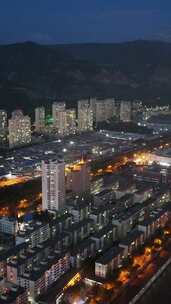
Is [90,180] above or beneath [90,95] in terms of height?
beneath

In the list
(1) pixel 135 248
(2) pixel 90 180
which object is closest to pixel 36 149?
(2) pixel 90 180

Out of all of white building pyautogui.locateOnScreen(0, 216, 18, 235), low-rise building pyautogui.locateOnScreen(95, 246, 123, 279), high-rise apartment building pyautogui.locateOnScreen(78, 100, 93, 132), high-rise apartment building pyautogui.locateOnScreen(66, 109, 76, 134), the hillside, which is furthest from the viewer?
the hillside

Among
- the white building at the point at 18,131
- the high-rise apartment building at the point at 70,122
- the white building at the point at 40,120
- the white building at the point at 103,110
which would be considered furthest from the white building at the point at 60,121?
the white building at the point at 103,110

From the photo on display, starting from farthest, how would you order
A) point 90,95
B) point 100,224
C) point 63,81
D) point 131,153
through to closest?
point 63,81, point 90,95, point 131,153, point 100,224

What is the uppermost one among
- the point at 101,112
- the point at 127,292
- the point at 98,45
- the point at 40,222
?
the point at 98,45

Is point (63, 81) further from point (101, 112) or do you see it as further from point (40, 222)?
point (40, 222)

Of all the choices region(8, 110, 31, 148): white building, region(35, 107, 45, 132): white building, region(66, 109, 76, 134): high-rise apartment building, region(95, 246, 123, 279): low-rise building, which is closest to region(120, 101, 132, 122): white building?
region(66, 109, 76, 134): high-rise apartment building

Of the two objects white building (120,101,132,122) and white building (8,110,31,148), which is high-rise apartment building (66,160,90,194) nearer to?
white building (8,110,31,148)

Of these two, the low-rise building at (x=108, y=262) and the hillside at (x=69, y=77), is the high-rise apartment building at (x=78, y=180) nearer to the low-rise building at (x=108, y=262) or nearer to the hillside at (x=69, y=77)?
the low-rise building at (x=108, y=262)
